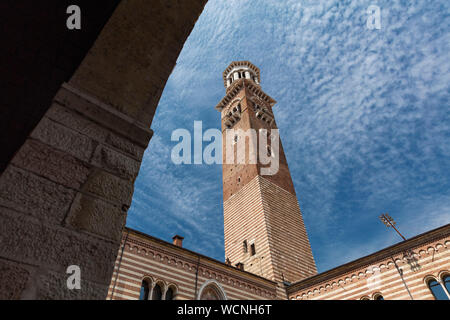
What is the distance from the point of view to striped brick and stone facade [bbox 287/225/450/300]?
1144 cm

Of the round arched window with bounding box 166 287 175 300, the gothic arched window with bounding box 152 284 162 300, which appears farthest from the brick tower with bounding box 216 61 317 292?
the gothic arched window with bounding box 152 284 162 300

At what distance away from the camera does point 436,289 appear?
1123 centimetres

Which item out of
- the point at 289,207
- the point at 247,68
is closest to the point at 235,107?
the point at 247,68

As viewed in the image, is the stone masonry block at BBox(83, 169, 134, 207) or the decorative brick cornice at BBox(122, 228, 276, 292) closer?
the stone masonry block at BBox(83, 169, 134, 207)

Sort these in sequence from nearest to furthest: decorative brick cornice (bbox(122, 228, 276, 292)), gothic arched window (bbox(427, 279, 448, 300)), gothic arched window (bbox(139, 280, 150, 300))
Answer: gothic arched window (bbox(139, 280, 150, 300)) < gothic arched window (bbox(427, 279, 448, 300)) < decorative brick cornice (bbox(122, 228, 276, 292))

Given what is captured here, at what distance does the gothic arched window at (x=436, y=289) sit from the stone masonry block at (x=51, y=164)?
13903 mm

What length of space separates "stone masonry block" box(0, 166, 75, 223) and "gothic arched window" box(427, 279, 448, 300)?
45.8ft

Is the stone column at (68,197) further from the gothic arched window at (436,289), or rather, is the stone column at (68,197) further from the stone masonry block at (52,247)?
the gothic arched window at (436,289)

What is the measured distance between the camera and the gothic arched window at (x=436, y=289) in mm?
10914

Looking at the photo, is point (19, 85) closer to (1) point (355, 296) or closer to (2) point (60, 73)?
(2) point (60, 73)

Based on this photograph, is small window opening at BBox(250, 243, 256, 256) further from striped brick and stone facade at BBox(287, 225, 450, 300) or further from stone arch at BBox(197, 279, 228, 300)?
stone arch at BBox(197, 279, 228, 300)

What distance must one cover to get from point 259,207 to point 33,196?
18.0 m

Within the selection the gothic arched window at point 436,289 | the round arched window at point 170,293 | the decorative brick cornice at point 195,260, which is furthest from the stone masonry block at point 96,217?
the gothic arched window at point 436,289

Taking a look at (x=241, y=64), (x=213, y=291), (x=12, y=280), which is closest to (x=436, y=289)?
(x=213, y=291)
